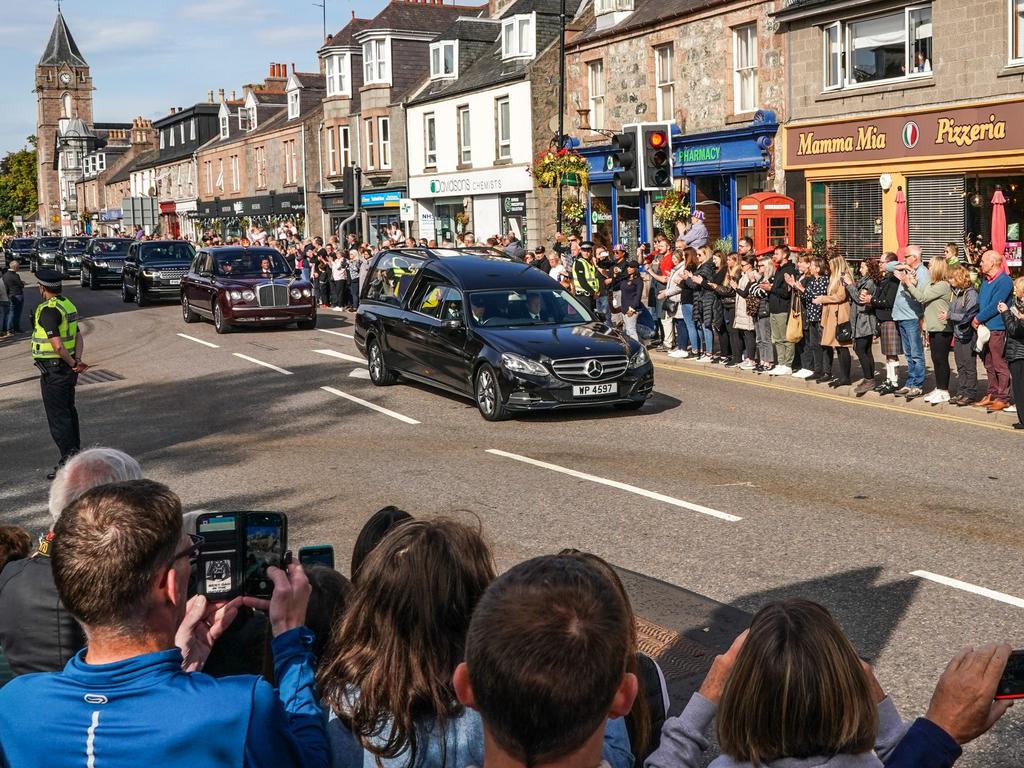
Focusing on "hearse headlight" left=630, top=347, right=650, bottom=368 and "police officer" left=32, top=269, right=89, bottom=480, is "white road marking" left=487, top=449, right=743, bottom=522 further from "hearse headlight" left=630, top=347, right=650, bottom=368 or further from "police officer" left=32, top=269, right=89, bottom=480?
"police officer" left=32, top=269, right=89, bottom=480

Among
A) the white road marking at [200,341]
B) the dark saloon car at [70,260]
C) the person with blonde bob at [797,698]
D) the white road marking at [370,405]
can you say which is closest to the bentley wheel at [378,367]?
the white road marking at [370,405]

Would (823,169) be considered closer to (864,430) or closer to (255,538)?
(864,430)

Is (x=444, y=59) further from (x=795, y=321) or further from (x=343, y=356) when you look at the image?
(x=795, y=321)

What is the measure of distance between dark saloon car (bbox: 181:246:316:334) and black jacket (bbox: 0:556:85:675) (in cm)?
2197

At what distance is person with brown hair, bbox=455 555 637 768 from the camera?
244 centimetres

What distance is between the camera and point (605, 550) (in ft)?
28.1

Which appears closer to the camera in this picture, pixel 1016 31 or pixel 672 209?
pixel 1016 31

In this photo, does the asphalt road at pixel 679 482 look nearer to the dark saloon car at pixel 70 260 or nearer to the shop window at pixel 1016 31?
the shop window at pixel 1016 31

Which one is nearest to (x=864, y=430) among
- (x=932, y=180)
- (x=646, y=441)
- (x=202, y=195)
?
(x=646, y=441)

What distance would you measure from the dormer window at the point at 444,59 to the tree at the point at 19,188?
12741cm

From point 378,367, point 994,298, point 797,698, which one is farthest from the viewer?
point 378,367

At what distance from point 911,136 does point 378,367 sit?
1231cm

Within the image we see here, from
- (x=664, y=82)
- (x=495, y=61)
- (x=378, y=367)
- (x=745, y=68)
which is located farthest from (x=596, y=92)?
(x=378, y=367)

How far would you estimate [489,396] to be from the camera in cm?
1450
